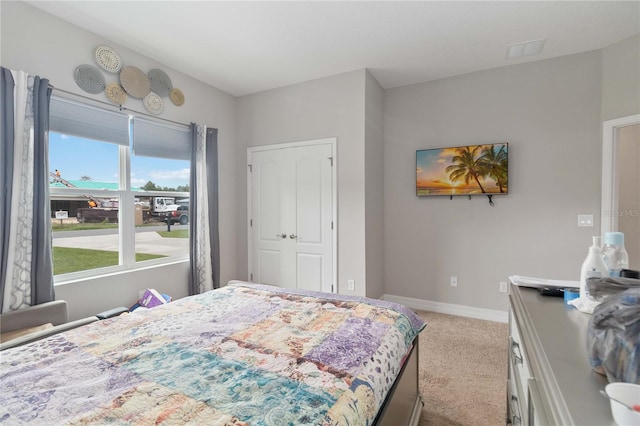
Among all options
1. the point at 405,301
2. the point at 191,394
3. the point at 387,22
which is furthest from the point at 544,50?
the point at 191,394

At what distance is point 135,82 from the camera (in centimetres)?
289

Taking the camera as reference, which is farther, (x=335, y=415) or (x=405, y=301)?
(x=405, y=301)

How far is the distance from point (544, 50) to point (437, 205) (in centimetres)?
185

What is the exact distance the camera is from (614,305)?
631 mm

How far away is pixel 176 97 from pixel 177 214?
1.33 meters

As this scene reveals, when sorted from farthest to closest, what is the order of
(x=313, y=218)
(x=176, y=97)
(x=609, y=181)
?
1. (x=313, y=218)
2. (x=176, y=97)
3. (x=609, y=181)

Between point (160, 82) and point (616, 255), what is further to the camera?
point (160, 82)

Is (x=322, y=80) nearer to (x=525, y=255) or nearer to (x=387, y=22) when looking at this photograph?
(x=387, y=22)

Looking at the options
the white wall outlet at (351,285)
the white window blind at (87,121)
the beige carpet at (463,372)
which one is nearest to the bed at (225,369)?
the beige carpet at (463,372)

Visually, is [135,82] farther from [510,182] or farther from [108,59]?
[510,182]

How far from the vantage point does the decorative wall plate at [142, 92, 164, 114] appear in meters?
3.00

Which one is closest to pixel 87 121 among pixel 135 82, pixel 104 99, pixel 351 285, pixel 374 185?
pixel 104 99

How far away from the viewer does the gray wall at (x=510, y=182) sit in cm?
299

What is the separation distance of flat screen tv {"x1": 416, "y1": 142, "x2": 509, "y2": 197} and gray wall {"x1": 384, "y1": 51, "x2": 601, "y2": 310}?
0.10 metres
